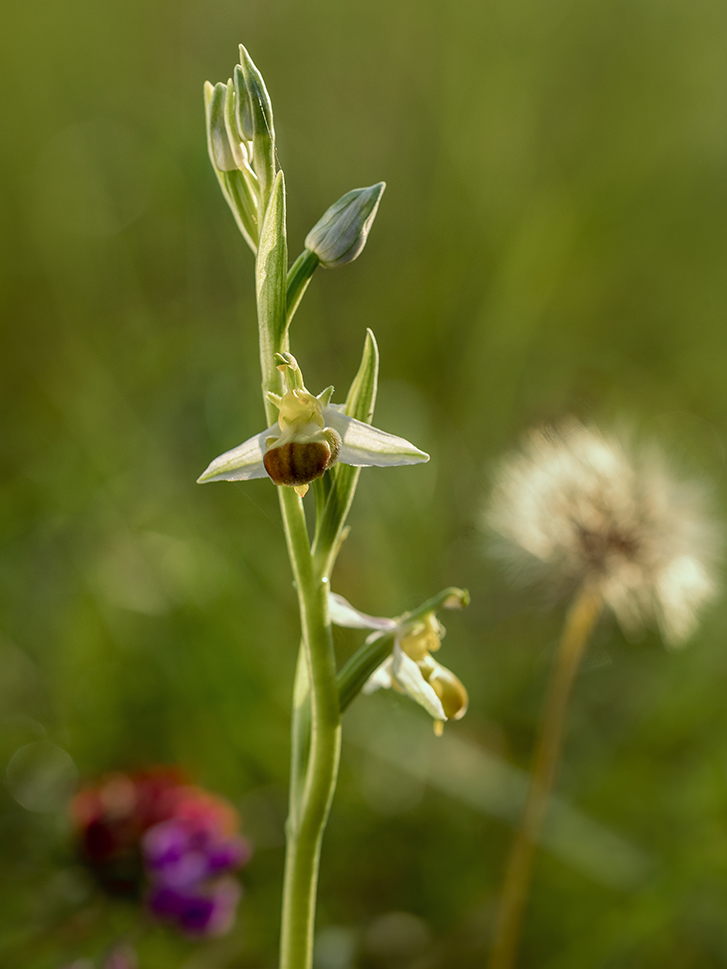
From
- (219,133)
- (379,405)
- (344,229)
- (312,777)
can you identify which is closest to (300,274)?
(344,229)

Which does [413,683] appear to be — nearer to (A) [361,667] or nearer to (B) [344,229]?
(A) [361,667]

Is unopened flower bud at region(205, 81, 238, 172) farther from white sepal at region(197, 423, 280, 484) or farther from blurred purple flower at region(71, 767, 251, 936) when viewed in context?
blurred purple flower at region(71, 767, 251, 936)

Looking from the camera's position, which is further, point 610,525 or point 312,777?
point 610,525

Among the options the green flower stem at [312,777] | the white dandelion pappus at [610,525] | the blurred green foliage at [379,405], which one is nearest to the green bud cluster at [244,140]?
the green flower stem at [312,777]

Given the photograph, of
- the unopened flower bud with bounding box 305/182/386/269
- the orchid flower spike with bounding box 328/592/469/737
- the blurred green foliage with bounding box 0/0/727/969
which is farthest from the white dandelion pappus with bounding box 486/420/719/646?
the unopened flower bud with bounding box 305/182/386/269

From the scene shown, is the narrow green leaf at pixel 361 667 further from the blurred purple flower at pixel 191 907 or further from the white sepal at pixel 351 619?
Answer: the blurred purple flower at pixel 191 907

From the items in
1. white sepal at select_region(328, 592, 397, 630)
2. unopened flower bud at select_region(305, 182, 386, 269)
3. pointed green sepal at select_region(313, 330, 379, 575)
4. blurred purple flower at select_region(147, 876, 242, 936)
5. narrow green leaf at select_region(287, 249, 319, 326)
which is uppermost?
unopened flower bud at select_region(305, 182, 386, 269)
